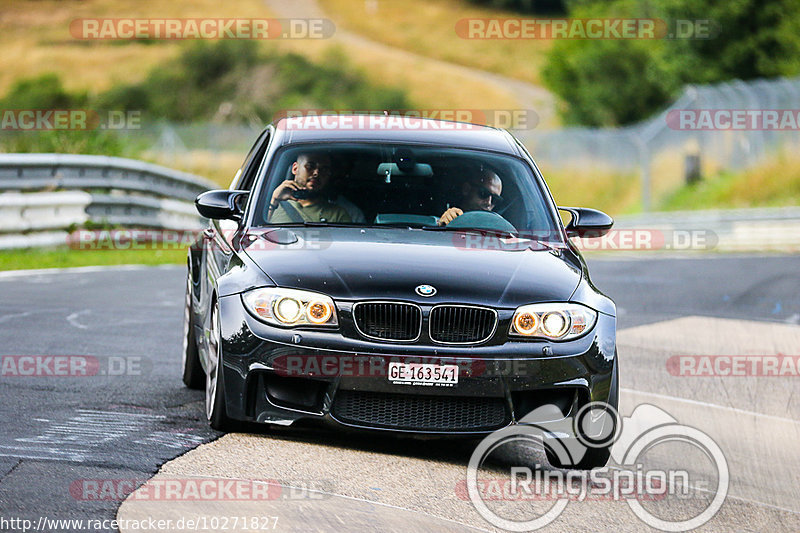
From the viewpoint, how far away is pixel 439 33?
117m

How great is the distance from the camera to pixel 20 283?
545 inches

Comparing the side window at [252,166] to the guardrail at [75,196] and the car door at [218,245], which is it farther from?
the guardrail at [75,196]

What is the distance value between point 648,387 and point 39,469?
15.5 ft

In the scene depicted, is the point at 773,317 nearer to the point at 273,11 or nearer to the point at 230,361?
the point at 230,361

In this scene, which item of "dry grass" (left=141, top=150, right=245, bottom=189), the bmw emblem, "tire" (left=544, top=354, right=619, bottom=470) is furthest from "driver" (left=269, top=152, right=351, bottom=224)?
"dry grass" (left=141, top=150, right=245, bottom=189)

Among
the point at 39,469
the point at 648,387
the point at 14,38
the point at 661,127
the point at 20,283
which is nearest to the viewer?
the point at 39,469

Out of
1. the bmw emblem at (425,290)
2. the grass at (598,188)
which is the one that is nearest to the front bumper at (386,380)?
the bmw emblem at (425,290)

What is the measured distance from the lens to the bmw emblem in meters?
6.33

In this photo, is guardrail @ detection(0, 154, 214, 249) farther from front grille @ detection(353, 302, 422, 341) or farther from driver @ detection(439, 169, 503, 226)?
front grille @ detection(353, 302, 422, 341)

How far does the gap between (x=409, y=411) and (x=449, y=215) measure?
1561 mm

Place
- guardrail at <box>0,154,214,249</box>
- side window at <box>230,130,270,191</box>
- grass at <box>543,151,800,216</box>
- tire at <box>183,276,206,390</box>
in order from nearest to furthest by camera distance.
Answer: tire at <box>183,276,206,390</box> → side window at <box>230,130,270,191</box> → guardrail at <box>0,154,214,249</box> → grass at <box>543,151,800,216</box>

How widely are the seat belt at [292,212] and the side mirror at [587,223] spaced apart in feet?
4.85

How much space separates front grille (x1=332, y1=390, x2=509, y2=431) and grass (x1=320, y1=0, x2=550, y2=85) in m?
98.9

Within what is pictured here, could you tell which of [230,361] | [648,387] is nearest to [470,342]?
[230,361]
